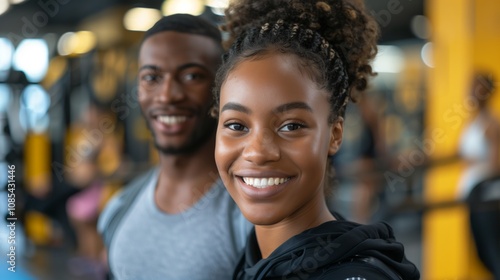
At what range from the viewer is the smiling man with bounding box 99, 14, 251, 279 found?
57.5 inches

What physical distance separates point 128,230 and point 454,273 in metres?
3.69

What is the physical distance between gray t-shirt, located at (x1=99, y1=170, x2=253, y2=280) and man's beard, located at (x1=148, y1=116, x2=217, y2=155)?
0.12m

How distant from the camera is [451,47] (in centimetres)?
470

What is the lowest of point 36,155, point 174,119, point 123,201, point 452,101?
point 36,155

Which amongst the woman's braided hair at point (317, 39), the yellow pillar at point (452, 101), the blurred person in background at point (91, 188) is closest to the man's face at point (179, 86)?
the woman's braided hair at point (317, 39)

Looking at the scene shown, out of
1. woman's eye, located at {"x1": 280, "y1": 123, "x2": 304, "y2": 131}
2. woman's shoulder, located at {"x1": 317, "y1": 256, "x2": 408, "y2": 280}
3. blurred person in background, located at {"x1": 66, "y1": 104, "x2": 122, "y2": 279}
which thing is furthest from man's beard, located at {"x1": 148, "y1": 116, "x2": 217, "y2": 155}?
blurred person in background, located at {"x1": 66, "y1": 104, "x2": 122, "y2": 279}

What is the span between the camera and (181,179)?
1.63m

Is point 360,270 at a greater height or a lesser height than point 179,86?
lesser

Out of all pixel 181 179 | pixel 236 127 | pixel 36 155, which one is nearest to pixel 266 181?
pixel 236 127

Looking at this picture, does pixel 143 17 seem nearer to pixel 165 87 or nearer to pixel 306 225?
pixel 165 87

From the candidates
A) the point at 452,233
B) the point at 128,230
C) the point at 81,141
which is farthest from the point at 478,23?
the point at 81,141

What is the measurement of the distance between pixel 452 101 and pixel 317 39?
3733 mm

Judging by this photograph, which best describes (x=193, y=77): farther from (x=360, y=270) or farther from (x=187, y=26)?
(x=360, y=270)

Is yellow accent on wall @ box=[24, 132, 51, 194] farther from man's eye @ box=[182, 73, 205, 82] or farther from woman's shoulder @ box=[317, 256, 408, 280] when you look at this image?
woman's shoulder @ box=[317, 256, 408, 280]
